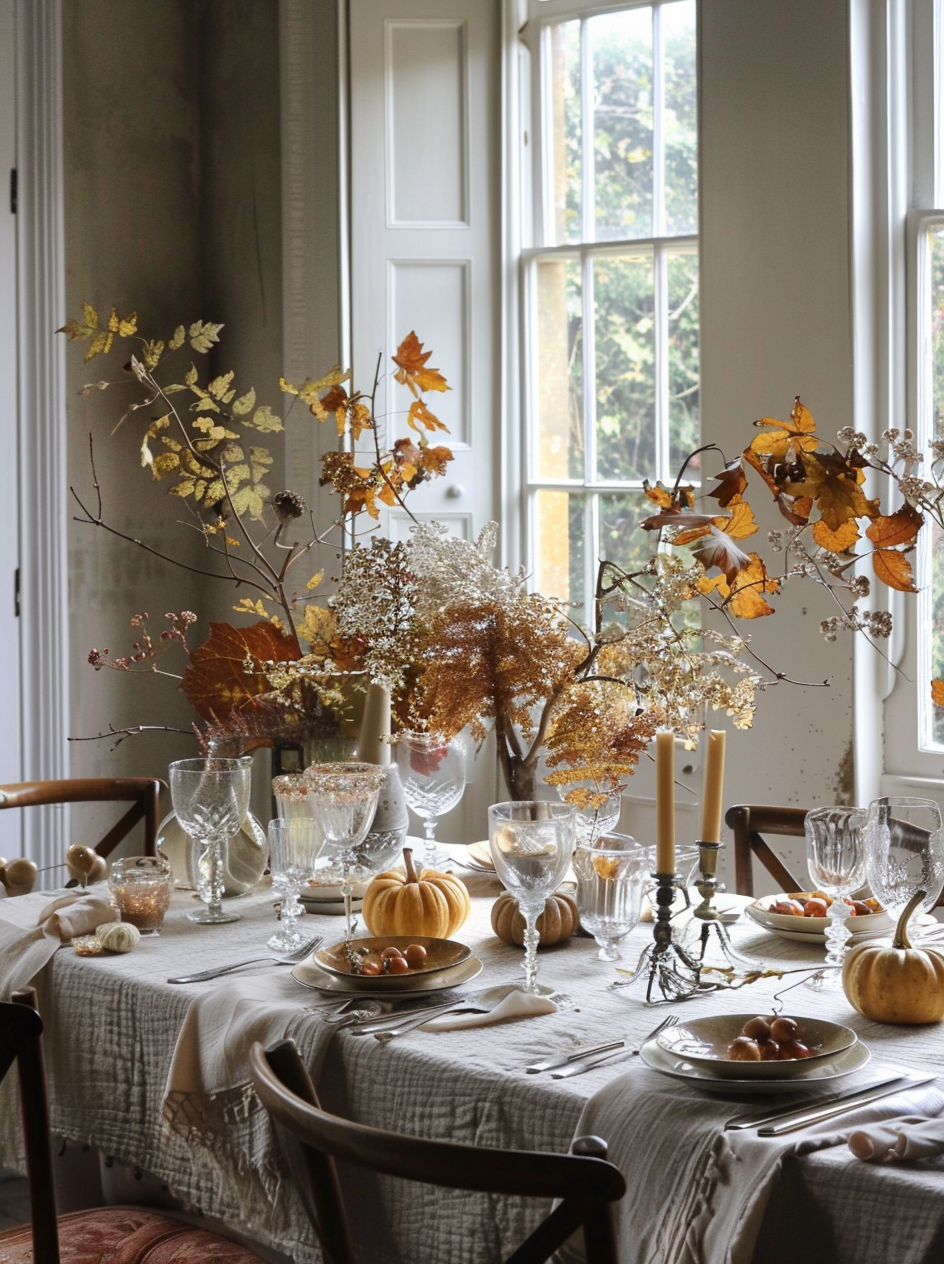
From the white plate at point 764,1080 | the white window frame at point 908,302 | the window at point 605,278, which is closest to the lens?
the white plate at point 764,1080

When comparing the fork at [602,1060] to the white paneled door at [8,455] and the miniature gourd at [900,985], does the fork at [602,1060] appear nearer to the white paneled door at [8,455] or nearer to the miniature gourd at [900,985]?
the miniature gourd at [900,985]

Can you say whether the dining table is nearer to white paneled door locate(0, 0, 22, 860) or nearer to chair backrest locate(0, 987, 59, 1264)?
chair backrest locate(0, 987, 59, 1264)

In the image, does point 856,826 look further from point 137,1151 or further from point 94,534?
point 94,534

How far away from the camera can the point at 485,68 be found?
353 cm

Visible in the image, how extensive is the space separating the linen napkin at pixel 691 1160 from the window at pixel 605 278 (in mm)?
2245

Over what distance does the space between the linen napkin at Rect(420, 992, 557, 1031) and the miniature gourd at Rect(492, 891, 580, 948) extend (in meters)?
0.23

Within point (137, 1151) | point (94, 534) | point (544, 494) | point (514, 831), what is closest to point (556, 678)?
point (514, 831)

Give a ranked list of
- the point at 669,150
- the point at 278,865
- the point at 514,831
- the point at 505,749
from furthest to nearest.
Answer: the point at 669,150 < the point at 505,749 < the point at 278,865 < the point at 514,831

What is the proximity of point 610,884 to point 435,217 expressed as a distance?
2.45 m

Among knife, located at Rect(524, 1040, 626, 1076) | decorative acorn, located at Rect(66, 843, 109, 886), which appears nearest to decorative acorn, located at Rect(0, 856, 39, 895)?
decorative acorn, located at Rect(66, 843, 109, 886)

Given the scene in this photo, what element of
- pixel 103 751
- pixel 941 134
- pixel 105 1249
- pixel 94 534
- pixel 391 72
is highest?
pixel 391 72

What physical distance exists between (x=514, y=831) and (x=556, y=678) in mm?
436

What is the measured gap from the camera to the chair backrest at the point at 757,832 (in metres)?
2.25

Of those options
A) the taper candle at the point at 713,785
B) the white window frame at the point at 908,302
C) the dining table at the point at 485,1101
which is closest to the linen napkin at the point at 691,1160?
the dining table at the point at 485,1101
